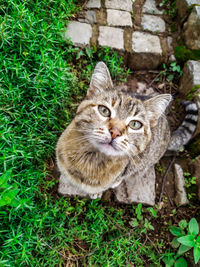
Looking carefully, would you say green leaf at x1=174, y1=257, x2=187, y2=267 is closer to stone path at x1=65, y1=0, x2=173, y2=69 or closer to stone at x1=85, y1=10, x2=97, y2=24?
A: stone path at x1=65, y1=0, x2=173, y2=69

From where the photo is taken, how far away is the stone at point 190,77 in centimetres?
348

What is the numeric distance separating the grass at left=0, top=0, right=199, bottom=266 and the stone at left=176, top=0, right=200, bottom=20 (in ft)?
8.81

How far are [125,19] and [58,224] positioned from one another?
12.8 feet

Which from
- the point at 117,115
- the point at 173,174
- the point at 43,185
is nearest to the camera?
the point at 117,115

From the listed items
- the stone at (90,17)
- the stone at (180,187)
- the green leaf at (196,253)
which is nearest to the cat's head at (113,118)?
the green leaf at (196,253)

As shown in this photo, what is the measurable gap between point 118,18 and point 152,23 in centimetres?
79

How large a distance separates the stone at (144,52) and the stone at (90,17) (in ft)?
2.72

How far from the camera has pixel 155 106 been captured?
225 cm

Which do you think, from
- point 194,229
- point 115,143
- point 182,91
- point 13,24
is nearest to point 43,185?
point 115,143

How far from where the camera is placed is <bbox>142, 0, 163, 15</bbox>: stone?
4332 millimetres

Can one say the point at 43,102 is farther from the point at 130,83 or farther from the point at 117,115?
the point at 130,83

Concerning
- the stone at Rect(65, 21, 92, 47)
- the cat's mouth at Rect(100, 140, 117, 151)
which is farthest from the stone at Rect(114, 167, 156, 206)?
the stone at Rect(65, 21, 92, 47)

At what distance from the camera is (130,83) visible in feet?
12.7

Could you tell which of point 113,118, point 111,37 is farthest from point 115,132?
point 111,37
